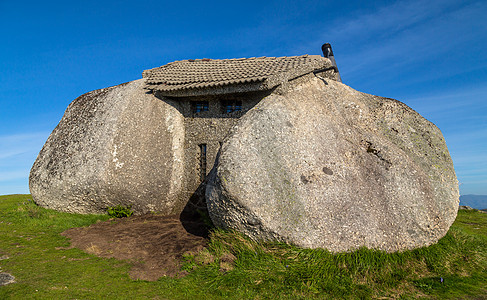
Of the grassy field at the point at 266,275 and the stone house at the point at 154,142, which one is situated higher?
the stone house at the point at 154,142

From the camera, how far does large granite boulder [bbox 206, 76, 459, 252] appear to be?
6348 mm

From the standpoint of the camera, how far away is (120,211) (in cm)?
1038

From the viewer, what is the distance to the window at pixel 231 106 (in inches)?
407

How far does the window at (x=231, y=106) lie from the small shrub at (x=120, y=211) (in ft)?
16.3

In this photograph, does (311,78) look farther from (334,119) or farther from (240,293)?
(240,293)

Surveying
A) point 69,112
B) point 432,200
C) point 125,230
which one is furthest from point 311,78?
point 69,112

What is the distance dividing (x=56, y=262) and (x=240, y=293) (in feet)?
15.8

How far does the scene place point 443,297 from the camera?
5.70 m

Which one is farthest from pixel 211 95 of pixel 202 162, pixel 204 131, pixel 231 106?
pixel 202 162

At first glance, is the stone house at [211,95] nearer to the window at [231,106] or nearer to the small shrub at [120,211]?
the window at [231,106]

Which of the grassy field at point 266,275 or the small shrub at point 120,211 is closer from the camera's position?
the grassy field at point 266,275

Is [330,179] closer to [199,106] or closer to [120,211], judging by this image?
[199,106]

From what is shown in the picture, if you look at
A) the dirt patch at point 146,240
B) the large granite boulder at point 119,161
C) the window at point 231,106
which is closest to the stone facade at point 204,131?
the window at point 231,106

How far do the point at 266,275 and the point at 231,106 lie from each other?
629 centimetres
